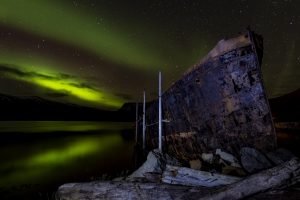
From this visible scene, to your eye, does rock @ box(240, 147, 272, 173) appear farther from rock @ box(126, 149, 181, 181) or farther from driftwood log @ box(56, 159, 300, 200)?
rock @ box(126, 149, 181, 181)

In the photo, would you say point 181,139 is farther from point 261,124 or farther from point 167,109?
point 261,124

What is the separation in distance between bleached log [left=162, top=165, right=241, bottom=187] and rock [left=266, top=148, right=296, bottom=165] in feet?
4.64

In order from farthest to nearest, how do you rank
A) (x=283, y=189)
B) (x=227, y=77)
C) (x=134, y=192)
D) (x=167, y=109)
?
(x=167, y=109) < (x=227, y=77) < (x=134, y=192) < (x=283, y=189)

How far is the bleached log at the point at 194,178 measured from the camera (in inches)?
207

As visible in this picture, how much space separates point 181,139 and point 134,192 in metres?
5.12

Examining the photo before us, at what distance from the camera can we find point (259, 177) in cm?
445

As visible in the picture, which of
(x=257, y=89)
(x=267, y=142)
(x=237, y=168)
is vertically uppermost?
(x=257, y=89)

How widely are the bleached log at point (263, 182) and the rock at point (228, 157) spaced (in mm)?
1844

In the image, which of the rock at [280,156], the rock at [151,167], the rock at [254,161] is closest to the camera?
the rock at [254,161]

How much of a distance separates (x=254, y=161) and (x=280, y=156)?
0.72m

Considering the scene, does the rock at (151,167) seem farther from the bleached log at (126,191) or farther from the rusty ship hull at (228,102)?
the rusty ship hull at (228,102)

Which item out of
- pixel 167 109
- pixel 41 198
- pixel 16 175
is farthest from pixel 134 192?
pixel 16 175

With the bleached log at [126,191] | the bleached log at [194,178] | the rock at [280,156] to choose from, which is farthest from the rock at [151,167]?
the rock at [280,156]

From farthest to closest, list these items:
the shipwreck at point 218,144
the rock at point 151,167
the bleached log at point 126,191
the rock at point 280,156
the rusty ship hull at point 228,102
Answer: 1. the rusty ship hull at point 228,102
2. the rock at point 151,167
3. the rock at point 280,156
4. the bleached log at point 126,191
5. the shipwreck at point 218,144
